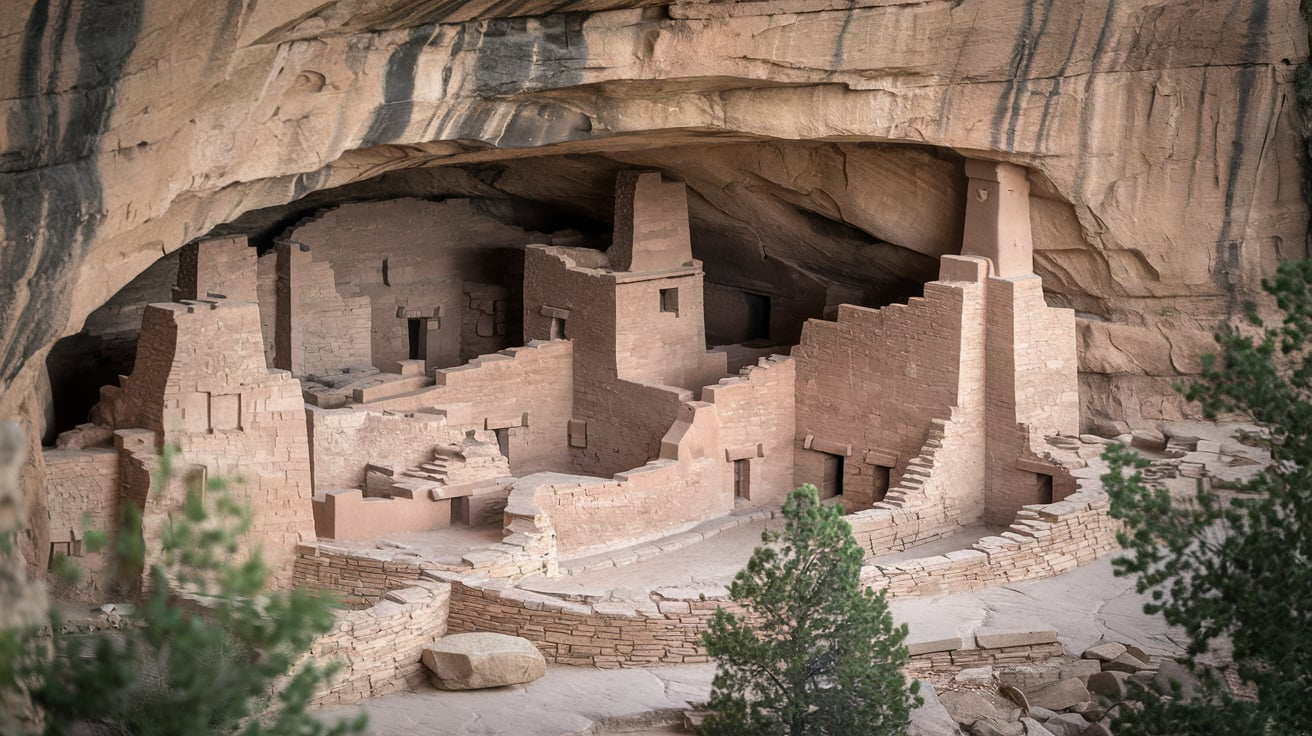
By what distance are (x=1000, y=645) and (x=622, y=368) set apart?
7201 mm

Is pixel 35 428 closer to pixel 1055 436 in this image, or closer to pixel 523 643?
pixel 523 643

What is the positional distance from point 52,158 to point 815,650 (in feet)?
22.6

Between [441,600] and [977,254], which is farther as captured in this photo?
[977,254]

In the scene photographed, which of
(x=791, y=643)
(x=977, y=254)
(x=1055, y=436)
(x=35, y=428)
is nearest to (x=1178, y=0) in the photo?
(x=977, y=254)

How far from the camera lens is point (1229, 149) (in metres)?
21.1

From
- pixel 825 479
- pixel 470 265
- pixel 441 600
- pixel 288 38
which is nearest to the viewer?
pixel 288 38

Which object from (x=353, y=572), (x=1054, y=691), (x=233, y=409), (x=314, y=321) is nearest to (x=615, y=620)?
(x=353, y=572)

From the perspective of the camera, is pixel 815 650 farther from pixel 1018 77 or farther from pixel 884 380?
pixel 1018 77

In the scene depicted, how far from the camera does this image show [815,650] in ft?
48.0

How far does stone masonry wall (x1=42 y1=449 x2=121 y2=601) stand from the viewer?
60.7 feet

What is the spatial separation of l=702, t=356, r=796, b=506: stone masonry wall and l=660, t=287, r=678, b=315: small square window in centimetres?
151

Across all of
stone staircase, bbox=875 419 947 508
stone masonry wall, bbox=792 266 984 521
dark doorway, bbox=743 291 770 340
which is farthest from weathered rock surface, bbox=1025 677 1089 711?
dark doorway, bbox=743 291 770 340

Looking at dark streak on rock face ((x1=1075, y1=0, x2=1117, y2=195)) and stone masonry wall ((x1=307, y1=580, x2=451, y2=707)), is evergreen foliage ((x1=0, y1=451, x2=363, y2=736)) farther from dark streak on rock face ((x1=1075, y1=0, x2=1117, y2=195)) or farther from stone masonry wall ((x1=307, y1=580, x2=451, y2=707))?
dark streak on rock face ((x1=1075, y1=0, x2=1117, y2=195))

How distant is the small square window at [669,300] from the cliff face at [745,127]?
1.51 m
